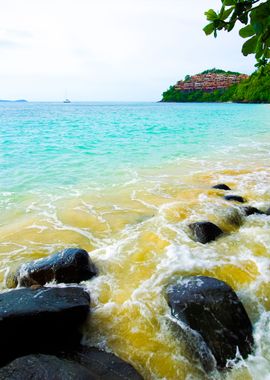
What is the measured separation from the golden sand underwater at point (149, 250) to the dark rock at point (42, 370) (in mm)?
807

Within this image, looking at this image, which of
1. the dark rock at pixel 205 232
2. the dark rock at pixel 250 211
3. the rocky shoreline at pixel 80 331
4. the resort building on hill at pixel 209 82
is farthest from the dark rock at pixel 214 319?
Answer: the resort building on hill at pixel 209 82

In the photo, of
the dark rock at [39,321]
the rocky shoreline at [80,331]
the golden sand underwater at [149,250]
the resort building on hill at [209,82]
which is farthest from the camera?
the resort building on hill at [209,82]

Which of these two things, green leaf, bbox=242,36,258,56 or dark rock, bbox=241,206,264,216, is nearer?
green leaf, bbox=242,36,258,56

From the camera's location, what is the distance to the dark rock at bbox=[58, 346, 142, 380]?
2.96 m

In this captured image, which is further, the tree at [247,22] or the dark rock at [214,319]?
the dark rock at [214,319]


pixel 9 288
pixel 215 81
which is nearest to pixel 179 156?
pixel 9 288

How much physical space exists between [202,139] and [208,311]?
22.0 meters

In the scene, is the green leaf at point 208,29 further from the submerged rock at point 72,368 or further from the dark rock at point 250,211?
the dark rock at point 250,211

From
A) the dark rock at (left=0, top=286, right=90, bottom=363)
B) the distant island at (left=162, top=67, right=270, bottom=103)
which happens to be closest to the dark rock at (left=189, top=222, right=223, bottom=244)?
the dark rock at (left=0, top=286, right=90, bottom=363)

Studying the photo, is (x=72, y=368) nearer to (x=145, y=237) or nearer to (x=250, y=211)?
(x=145, y=237)

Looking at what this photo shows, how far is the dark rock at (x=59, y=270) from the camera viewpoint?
4.71 metres

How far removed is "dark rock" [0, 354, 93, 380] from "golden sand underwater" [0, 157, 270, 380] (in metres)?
0.81

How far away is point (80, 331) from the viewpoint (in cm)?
380

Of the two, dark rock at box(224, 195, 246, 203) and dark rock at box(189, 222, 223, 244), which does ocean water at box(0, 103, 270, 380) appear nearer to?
dark rock at box(189, 222, 223, 244)
